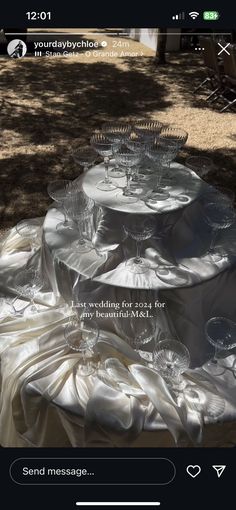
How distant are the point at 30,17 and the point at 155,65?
784cm

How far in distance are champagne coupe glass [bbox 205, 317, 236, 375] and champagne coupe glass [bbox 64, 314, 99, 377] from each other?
667mm

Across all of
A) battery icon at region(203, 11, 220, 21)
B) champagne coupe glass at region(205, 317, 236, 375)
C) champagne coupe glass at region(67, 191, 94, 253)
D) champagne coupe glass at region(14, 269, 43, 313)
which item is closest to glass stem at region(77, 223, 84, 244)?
champagne coupe glass at region(67, 191, 94, 253)

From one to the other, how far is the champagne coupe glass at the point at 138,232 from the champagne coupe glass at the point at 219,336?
1.70 ft

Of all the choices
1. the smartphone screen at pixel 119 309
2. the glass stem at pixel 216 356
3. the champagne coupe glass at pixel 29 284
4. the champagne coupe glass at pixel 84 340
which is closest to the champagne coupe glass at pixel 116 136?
the smartphone screen at pixel 119 309

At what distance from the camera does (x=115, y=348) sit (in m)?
2.33

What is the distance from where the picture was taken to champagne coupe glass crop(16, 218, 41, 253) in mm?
3247

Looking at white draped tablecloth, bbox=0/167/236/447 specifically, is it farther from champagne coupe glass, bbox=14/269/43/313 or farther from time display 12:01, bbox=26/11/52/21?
time display 12:01, bbox=26/11/52/21

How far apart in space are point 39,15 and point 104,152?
1.75 m

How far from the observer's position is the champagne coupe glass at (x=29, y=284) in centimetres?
278

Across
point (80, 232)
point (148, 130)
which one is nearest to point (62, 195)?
point (80, 232)

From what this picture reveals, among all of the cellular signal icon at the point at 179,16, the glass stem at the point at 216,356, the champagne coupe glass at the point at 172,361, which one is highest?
the cellular signal icon at the point at 179,16
